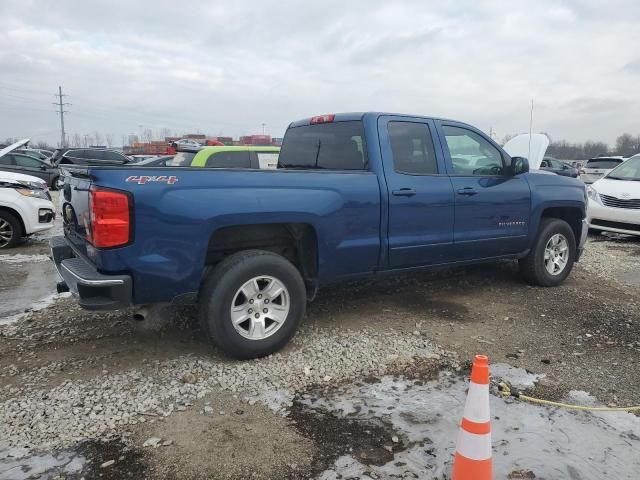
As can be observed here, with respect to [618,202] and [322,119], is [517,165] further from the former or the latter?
[618,202]

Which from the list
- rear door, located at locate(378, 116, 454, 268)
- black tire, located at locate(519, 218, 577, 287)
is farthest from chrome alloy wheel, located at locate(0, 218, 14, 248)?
black tire, located at locate(519, 218, 577, 287)

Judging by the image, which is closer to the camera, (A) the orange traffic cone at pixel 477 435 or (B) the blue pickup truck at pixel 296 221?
(A) the orange traffic cone at pixel 477 435

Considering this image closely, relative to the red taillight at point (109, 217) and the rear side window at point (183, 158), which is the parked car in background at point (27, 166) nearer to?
the rear side window at point (183, 158)

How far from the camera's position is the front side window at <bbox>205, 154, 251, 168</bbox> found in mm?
8680

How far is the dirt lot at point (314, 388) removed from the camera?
269cm

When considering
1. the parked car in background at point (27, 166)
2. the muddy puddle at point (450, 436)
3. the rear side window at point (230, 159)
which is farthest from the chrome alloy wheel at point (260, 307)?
the parked car in background at point (27, 166)

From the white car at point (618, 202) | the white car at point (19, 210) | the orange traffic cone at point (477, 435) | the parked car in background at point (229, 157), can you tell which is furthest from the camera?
the white car at point (618, 202)

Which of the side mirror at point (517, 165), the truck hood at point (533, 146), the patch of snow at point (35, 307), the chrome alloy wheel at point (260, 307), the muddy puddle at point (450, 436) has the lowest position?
the muddy puddle at point (450, 436)

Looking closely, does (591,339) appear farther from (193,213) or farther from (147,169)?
(147,169)

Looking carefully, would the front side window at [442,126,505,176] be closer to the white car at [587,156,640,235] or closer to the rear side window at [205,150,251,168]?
the rear side window at [205,150,251,168]

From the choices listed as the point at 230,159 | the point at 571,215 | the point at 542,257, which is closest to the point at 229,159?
the point at 230,159

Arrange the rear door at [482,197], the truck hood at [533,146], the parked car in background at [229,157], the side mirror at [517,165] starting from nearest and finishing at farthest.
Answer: the rear door at [482,197] → the side mirror at [517,165] → the parked car in background at [229,157] → the truck hood at [533,146]

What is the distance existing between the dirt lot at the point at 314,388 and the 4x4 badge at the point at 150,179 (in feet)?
4.58

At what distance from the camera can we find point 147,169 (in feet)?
11.3
